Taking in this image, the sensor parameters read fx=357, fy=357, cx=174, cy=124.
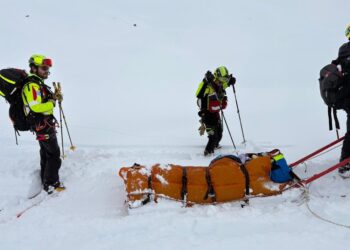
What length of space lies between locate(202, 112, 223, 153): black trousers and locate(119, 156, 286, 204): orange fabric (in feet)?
7.81

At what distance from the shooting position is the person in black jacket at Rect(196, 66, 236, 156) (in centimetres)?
A: 689

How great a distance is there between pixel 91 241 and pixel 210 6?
17.1m

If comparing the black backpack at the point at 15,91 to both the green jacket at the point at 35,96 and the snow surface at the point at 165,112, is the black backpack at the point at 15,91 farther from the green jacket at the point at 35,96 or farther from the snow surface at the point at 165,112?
the snow surface at the point at 165,112

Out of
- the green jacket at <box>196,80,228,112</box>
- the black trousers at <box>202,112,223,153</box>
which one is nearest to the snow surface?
the black trousers at <box>202,112,223,153</box>

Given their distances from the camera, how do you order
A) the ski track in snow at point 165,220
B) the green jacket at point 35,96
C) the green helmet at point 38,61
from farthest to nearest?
1. the green helmet at point 38,61
2. the green jacket at point 35,96
3. the ski track in snow at point 165,220

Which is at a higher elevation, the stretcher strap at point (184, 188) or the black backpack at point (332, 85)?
the black backpack at point (332, 85)

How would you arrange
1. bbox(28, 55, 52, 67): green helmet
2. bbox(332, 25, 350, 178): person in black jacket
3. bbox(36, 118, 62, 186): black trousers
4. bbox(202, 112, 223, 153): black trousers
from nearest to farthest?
bbox(332, 25, 350, 178): person in black jacket < bbox(28, 55, 52, 67): green helmet < bbox(36, 118, 62, 186): black trousers < bbox(202, 112, 223, 153): black trousers

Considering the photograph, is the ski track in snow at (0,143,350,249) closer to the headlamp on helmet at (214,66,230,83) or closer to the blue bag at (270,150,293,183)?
the blue bag at (270,150,293,183)

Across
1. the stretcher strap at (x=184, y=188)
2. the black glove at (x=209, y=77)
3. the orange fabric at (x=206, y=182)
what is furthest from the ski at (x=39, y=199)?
the black glove at (x=209, y=77)

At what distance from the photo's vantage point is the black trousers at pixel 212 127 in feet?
23.1

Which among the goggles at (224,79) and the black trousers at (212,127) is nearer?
the goggles at (224,79)

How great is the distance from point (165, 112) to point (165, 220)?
21.5ft

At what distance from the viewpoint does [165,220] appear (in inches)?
165

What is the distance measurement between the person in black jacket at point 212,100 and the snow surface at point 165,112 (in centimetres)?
42
